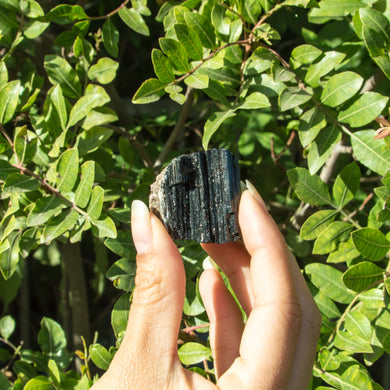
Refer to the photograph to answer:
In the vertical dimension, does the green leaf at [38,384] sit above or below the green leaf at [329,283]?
below

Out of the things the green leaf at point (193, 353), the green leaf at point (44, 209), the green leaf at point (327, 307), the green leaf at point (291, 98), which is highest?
the green leaf at point (291, 98)

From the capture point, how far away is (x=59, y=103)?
123 cm

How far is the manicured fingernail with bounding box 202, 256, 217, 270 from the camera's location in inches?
45.6

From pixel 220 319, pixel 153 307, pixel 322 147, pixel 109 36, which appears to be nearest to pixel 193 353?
pixel 220 319

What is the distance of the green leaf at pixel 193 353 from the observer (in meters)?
1.22

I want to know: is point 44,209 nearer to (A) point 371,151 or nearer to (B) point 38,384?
(B) point 38,384

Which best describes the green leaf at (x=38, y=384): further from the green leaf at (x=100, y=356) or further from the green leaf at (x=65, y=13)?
the green leaf at (x=65, y=13)

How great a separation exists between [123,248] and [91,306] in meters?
1.13

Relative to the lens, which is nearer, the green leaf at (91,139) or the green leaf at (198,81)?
the green leaf at (198,81)

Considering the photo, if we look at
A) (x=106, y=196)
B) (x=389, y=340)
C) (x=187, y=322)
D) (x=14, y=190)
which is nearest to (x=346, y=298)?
(x=389, y=340)

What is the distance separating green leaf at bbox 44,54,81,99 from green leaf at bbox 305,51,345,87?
0.63m

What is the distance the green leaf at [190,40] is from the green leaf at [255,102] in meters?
0.16

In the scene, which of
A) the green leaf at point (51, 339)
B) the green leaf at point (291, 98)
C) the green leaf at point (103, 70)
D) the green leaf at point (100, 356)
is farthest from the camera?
the green leaf at point (51, 339)

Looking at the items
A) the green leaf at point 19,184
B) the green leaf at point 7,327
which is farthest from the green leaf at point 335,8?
the green leaf at point 7,327
